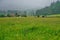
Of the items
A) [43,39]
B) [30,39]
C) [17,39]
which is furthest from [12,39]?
[43,39]

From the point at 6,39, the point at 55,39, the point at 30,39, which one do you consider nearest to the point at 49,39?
the point at 55,39

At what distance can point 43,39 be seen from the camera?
13.1 m

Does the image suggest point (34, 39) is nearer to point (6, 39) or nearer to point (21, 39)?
point (21, 39)

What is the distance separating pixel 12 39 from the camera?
1371cm

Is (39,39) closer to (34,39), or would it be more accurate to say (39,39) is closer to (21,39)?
(34,39)

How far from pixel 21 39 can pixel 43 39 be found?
172 centimetres

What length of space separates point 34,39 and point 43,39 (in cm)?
71

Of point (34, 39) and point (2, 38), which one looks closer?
point (34, 39)

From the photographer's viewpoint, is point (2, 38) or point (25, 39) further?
point (2, 38)

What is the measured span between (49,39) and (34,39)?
45.3 inches

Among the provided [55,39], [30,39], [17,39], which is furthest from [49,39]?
[17,39]

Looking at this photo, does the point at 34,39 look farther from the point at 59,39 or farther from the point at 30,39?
the point at 59,39

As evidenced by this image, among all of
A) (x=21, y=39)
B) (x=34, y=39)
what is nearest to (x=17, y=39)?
(x=21, y=39)

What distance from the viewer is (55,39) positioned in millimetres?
12945
